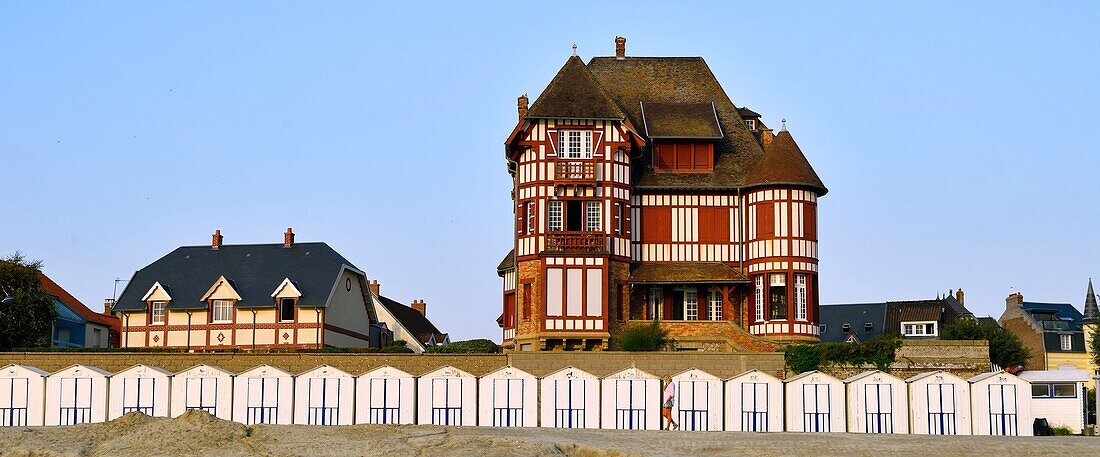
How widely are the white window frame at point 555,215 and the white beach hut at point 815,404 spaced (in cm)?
1351

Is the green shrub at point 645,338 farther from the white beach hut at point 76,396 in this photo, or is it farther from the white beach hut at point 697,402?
the white beach hut at point 76,396

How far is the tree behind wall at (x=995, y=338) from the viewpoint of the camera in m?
67.4

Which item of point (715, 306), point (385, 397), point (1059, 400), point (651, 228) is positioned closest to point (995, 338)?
point (715, 306)

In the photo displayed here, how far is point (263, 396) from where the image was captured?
130 ft

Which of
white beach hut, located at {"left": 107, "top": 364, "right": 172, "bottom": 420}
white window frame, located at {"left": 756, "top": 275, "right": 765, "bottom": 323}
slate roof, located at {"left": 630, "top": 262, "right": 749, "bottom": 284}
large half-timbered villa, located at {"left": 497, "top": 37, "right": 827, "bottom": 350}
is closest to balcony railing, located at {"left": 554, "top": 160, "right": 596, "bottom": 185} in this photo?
large half-timbered villa, located at {"left": 497, "top": 37, "right": 827, "bottom": 350}

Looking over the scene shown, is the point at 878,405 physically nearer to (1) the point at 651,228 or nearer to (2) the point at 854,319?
(1) the point at 651,228

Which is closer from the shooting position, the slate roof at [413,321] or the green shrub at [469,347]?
the green shrub at [469,347]

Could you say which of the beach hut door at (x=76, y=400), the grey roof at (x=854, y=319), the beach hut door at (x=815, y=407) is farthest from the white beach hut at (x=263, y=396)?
the grey roof at (x=854, y=319)

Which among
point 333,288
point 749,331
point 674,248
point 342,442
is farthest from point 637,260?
point 342,442

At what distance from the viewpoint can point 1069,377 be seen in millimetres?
43438

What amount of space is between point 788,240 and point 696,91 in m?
7.92

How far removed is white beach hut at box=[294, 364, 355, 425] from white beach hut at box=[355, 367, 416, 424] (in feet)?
0.80

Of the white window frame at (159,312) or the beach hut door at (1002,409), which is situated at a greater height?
the white window frame at (159,312)

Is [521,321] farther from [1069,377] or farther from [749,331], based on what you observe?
[1069,377]
